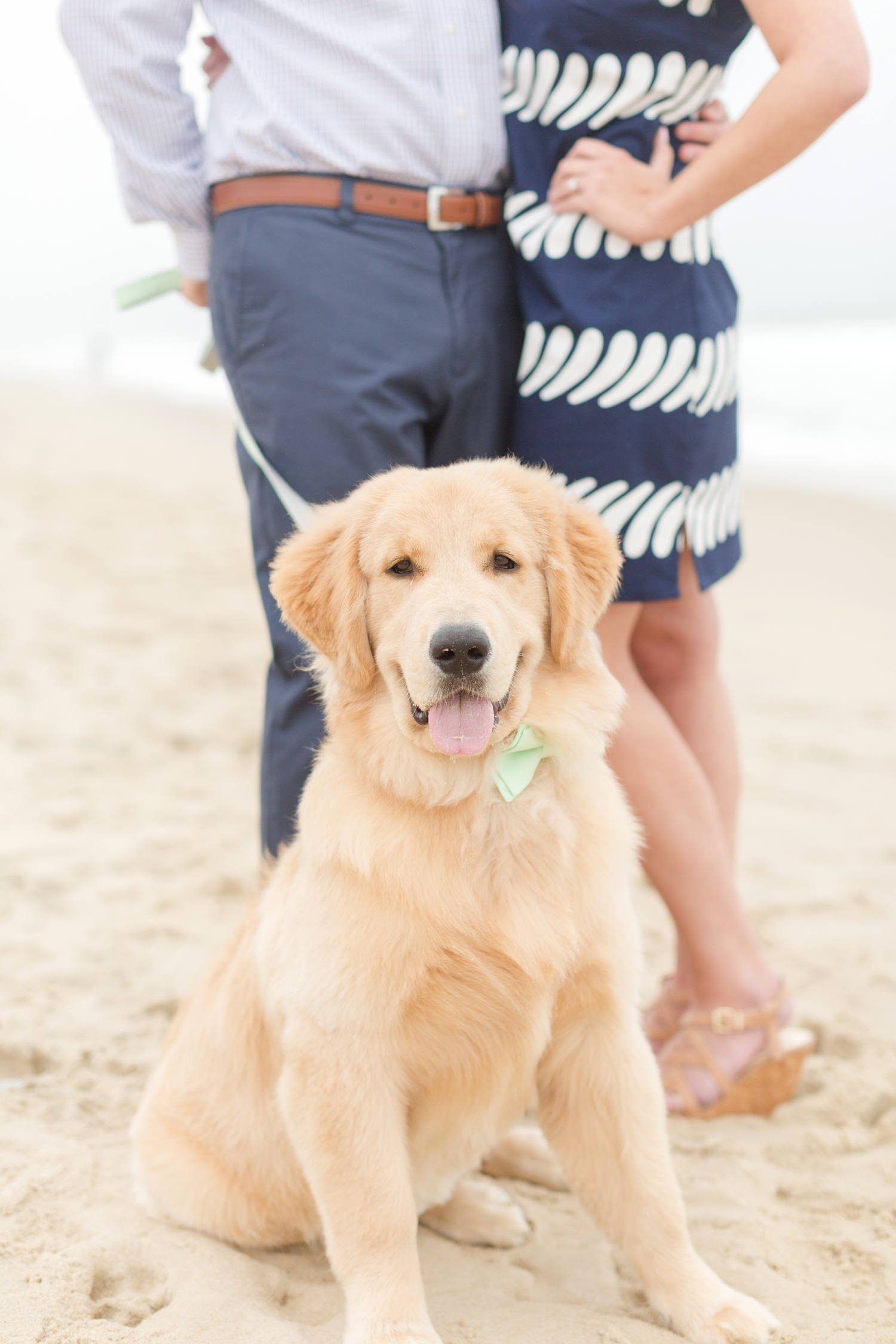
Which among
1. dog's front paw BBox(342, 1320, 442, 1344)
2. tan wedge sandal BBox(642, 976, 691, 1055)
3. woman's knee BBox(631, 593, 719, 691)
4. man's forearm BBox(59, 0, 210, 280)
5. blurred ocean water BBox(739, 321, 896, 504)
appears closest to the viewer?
dog's front paw BBox(342, 1320, 442, 1344)

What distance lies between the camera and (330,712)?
6.86 feet

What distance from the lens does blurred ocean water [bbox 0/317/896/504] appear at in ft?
44.0

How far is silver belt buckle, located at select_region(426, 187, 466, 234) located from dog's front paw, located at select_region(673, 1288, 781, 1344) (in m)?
2.05

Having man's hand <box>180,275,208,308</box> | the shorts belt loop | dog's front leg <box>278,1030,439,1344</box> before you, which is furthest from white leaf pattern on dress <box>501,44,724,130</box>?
dog's front leg <box>278,1030,439,1344</box>

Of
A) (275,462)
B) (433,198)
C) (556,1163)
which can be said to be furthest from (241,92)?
(556,1163)

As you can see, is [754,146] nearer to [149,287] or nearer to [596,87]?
[596,87]

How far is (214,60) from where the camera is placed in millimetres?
2459

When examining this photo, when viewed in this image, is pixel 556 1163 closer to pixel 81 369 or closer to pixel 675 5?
pixel 675 5

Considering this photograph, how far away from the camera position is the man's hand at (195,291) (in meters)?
2.71

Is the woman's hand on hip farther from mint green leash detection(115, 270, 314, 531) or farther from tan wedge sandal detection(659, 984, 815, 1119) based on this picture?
tan wedge sandal detection(659, 984, 815, 1119)

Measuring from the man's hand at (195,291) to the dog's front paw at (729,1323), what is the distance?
229 centimetres

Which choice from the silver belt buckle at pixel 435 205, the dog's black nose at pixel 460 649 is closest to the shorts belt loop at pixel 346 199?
the silver belt buckle at pixel 435 205

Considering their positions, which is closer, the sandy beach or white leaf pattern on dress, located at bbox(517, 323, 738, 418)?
the sandy beach

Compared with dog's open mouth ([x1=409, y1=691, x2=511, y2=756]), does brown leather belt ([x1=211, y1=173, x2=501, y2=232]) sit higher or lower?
higher
